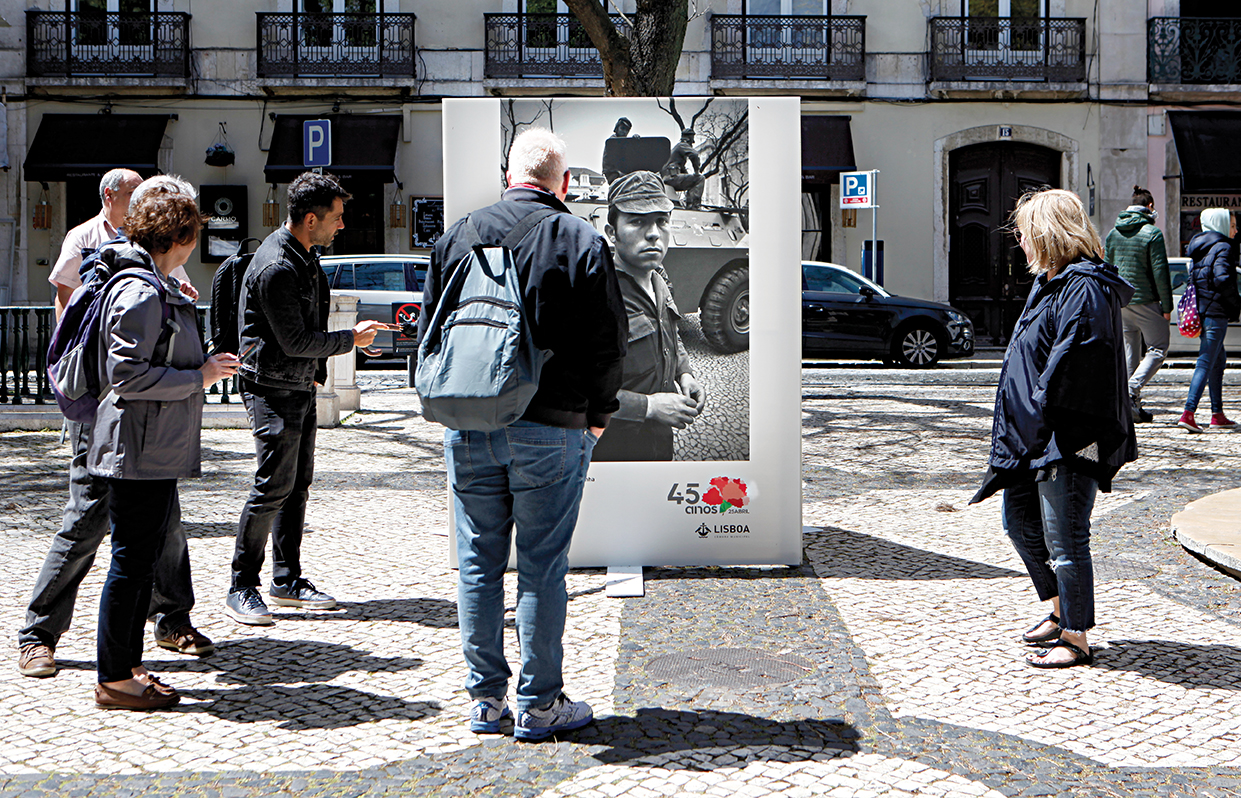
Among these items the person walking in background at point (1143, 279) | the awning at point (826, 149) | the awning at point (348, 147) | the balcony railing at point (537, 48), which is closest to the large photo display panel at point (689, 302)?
the person walking in background at point (1143, 279)

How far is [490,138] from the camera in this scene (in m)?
5.32

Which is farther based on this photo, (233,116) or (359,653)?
(233,116)

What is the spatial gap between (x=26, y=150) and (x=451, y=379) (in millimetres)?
24660

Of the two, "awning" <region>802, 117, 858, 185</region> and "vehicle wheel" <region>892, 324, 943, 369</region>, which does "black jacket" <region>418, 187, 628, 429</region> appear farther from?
"awning" <region>802, 117, 858, 185</region>

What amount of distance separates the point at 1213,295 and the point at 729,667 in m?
7.82

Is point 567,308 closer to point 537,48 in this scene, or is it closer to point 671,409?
point 671,409

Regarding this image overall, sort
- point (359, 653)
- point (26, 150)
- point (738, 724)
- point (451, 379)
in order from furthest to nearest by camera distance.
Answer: point (26, 150) < point (359, 653) < point (738, 724) < point (451, 379)

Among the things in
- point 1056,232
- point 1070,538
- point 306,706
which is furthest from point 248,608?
point 1056,232

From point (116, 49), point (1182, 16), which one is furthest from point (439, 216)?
point (1182, 16)

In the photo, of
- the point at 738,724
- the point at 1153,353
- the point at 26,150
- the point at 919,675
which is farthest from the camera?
the point at 26,150

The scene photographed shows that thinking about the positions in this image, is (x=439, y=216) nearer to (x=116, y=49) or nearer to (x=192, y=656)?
(x=116, y=49)

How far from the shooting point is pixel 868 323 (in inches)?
735

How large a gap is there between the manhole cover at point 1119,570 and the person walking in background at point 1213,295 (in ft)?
16.8

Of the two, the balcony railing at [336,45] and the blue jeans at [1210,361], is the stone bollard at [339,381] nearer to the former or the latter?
the blue jeans at [1210,361]
